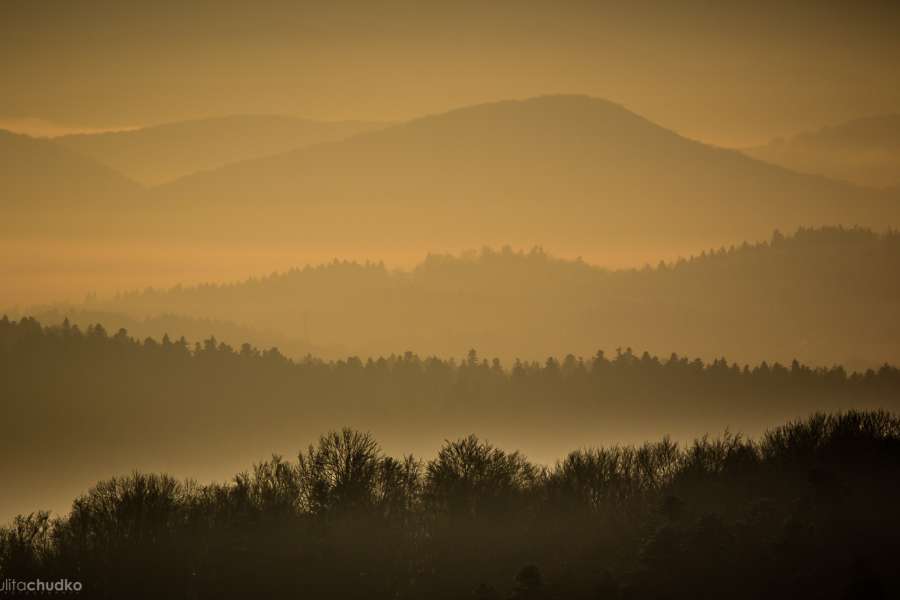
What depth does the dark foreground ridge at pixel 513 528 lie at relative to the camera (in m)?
71.6

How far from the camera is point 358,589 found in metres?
76.6

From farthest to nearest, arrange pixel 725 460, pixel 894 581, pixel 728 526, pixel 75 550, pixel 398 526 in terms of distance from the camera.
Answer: pixel 725 460 → pixel 398 526 → pixel 75 550 → pixel 728 526 → pixel 894 581

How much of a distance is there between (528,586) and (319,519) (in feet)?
Result: 79.4

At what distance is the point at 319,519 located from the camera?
295 feet

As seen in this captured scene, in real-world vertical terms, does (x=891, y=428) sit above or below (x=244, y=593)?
above

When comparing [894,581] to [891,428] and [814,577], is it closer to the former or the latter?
[814,577]

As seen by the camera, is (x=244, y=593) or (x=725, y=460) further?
(x=725, y=460)

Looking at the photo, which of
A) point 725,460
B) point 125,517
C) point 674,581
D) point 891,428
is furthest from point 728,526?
point 125,517

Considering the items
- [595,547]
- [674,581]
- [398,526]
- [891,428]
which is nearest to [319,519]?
[398,526]

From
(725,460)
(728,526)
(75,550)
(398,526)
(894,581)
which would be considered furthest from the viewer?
(725,460)

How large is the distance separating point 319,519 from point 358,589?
14109mm

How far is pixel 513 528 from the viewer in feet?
284

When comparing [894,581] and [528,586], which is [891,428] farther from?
[528,586]

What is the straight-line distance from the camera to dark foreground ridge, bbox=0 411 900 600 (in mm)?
71625
